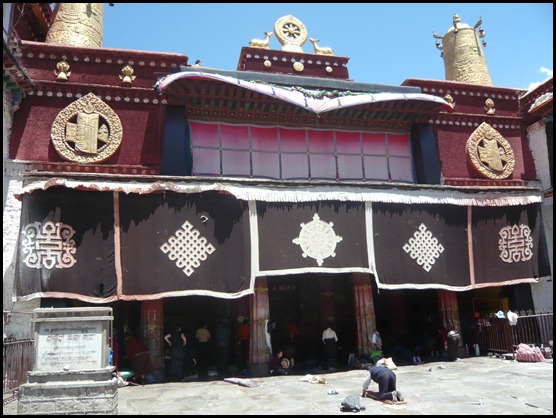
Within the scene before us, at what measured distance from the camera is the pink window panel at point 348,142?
1321cm

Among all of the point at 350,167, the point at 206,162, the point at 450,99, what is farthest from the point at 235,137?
the point at 450,99

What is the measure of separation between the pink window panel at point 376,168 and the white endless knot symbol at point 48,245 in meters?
7.90

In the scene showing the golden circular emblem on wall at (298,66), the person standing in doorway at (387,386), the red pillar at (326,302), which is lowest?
the person standing in doorway at (387,386)

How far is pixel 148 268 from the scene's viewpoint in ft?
33.6

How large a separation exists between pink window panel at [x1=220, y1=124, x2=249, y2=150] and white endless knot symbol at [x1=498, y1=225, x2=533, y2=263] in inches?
298

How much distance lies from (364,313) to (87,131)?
27.3 ft

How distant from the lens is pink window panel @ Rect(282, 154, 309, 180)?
502 inches

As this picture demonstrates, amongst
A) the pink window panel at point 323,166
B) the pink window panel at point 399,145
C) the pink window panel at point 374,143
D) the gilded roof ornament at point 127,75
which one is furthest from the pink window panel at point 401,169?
the gilded roof ornament at point 127,75

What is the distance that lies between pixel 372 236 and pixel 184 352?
5483 millimetres

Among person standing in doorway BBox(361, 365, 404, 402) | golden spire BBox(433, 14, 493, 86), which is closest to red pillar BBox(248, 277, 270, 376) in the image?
person standing in doorway BBox(361, 365, 404, 402)

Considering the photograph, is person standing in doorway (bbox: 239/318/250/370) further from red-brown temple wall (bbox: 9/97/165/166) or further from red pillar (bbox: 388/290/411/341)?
red pillar (bbox: 388/290/411/341)

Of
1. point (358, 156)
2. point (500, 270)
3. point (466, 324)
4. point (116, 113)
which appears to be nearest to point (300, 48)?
point (358, 156)

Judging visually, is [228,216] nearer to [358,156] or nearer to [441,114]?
[358,156]

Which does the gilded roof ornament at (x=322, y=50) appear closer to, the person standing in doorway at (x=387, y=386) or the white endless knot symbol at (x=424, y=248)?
the white endless knot symbol at (x=424, y=248)
